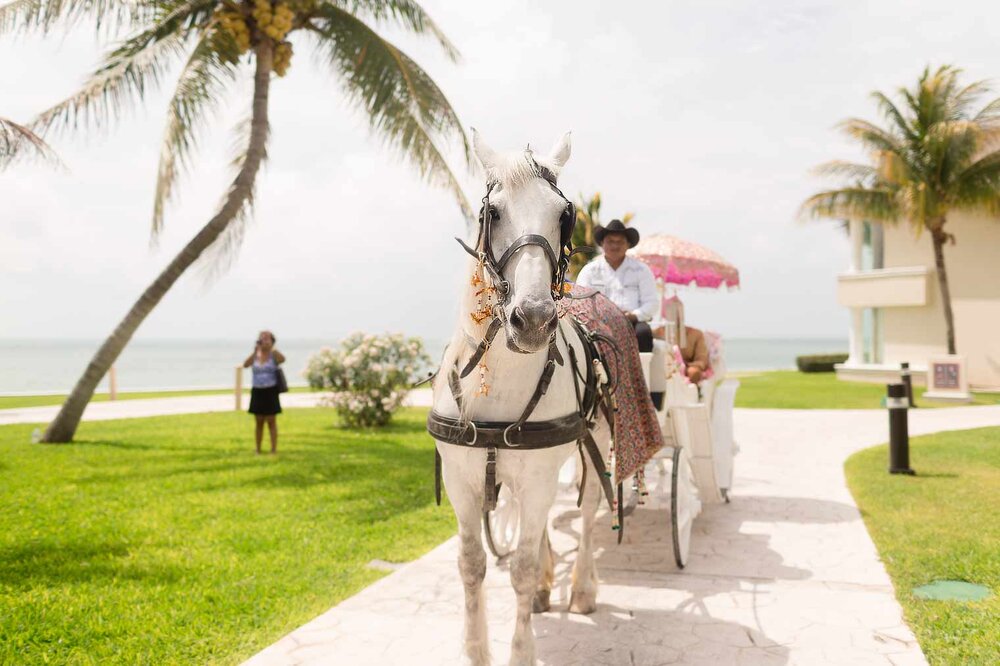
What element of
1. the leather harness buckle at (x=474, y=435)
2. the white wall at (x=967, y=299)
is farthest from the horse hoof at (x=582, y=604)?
the white wall at (x=967, y=299)

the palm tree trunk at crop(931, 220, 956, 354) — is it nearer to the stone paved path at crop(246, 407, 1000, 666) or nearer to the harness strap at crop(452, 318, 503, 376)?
the stone paved path at crop(246, 407, 1000, 666)

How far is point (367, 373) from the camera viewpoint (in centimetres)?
1273

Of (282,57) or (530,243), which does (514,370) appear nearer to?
(530,243)

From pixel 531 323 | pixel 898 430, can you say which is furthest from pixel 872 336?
pixel 531 323

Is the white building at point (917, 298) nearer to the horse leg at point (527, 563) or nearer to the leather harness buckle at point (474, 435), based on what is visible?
the horse leg at point (527, 563)

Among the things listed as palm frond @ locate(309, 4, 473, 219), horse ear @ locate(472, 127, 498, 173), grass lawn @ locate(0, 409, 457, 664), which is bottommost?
grass lawn @ locate(0, 409, 457, 664)

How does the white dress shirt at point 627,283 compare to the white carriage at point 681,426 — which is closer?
the white carriage at point 681,426

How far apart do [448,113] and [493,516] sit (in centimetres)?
812

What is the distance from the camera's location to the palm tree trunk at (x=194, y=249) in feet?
35.6

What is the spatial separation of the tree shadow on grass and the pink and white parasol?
18.3 feet

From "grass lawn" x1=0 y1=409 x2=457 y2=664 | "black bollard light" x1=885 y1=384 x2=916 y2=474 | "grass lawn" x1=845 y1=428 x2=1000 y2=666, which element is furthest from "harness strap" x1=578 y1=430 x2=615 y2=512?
"black bollard light" x1=885 y1=384 x2=916 y2=474

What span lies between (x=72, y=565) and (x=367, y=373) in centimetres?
772

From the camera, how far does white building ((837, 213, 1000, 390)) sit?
21.3m

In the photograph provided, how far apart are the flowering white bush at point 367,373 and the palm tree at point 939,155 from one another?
52.6ft
